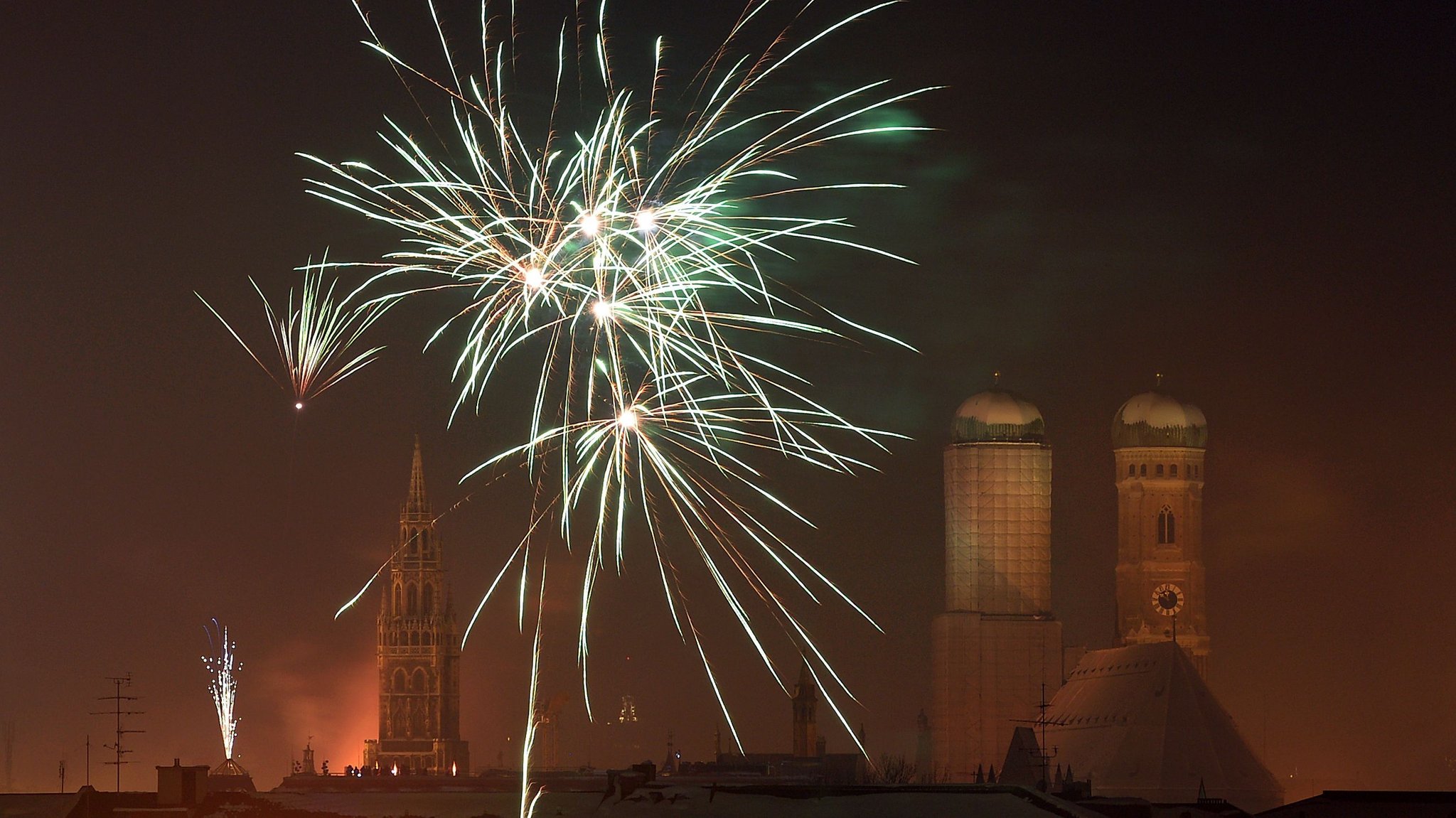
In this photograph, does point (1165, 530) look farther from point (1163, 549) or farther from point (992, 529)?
point (992, 529)

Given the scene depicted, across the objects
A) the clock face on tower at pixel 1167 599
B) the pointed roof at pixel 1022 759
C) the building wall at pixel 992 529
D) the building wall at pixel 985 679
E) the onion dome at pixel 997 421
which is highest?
the onion dome at pixel 997 421

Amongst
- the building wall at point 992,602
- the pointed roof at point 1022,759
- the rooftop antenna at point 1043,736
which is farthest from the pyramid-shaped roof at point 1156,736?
the building wall at point 992,602

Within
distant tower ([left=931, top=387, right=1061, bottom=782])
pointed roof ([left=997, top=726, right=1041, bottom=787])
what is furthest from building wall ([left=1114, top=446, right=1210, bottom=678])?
pointed roof ([left=997, top=726, right=1041, bottom=787])

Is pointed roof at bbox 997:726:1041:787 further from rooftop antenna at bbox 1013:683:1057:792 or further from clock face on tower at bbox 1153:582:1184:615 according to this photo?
clock face on tower at bbox 1153:582:1184:615

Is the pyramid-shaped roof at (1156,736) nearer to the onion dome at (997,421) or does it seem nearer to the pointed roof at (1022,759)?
the pointed roof at (1022,759)

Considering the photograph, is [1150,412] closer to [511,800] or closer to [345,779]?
[345,779]

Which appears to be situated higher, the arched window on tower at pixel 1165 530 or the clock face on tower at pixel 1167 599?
the arched window on tower at pixel 1165 530

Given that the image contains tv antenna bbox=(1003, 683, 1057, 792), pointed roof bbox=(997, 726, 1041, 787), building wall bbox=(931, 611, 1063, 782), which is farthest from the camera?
Answer: building wall bbox=(931, 611, 1063, 782)
